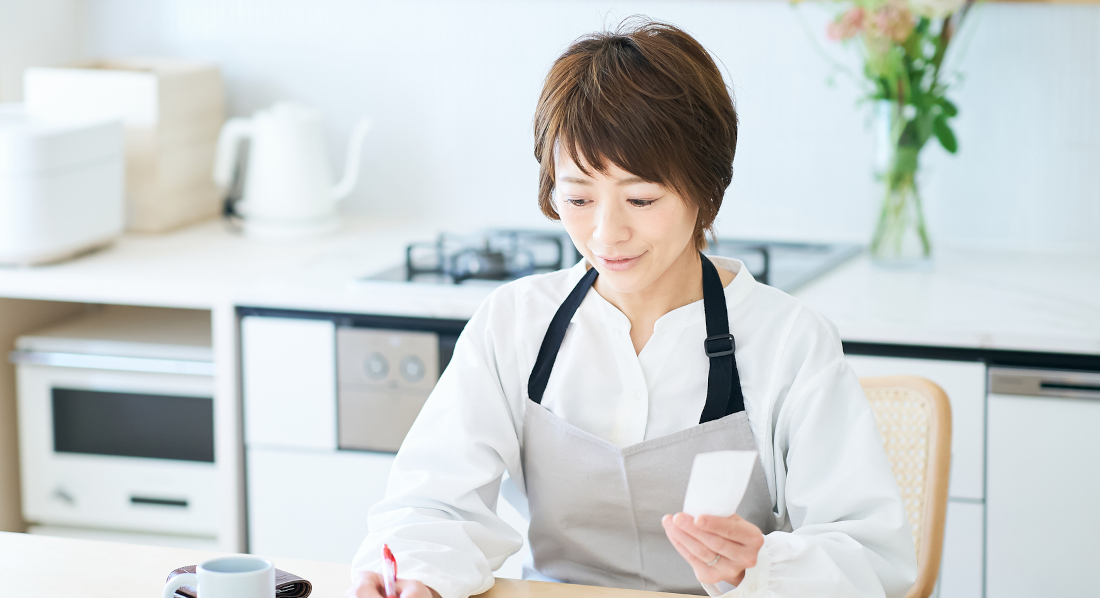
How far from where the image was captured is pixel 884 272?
83.4 inches

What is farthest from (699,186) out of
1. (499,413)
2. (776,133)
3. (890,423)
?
(776,133)

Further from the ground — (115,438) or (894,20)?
(894,20)

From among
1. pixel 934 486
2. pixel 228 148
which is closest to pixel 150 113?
pixel 228 148

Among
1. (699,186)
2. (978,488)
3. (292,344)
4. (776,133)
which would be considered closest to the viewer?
(699,186)

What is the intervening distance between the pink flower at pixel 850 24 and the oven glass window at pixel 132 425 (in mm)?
1341

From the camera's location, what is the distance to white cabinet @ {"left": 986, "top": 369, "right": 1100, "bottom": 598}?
1.74 meters

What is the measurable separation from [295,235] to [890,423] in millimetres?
1397

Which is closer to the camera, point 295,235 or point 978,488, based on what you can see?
point 978,488

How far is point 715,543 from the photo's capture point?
96cm

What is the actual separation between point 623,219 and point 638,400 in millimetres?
225

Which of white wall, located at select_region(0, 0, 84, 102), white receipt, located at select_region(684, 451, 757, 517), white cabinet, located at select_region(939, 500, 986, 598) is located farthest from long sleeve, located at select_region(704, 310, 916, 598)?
white wall, located at select_region(0, 0, 84, 102)

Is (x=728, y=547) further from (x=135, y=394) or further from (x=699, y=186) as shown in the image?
(x=135, y=394)

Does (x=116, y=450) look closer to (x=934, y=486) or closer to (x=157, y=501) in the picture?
(x=157, y=501)

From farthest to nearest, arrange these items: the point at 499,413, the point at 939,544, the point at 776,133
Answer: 1. the point at 776,133
2. the point at 939,544
3. the point at 499,413
